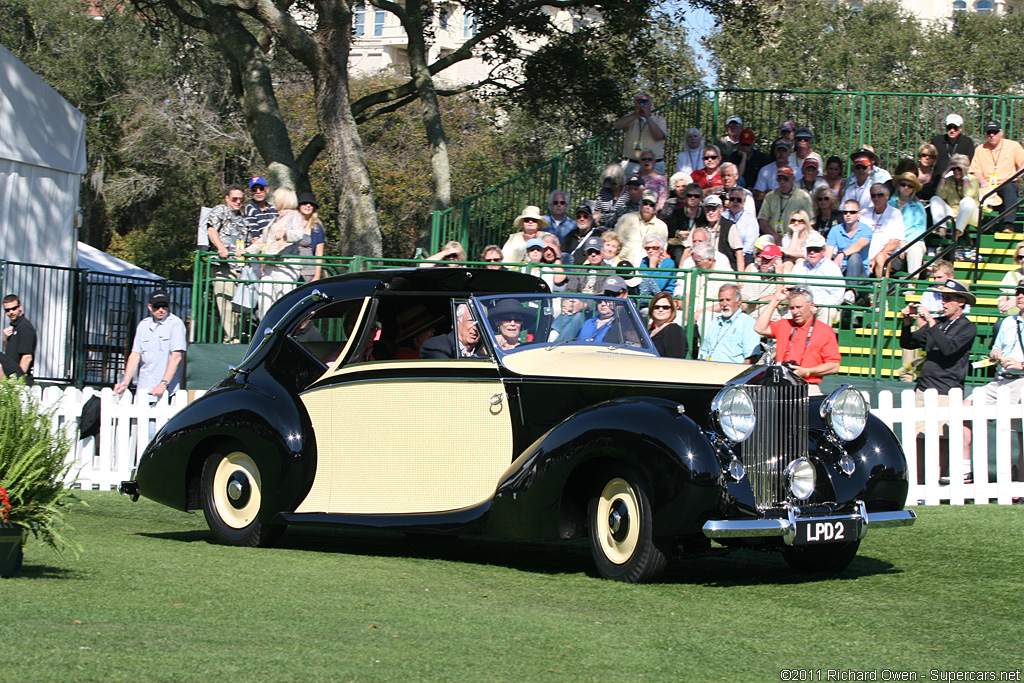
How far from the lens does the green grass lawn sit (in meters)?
4.62

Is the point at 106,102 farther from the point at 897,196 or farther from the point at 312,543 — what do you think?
the point at 312,543

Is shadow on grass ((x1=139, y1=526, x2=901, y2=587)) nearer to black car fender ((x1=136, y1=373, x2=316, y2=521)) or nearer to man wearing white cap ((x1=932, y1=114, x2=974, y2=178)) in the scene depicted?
black car fender ((x1=136, y1=373, x2=316, y2=521))

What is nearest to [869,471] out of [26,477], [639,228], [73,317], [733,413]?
[733,413]

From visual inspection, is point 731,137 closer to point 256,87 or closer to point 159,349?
point 256,87

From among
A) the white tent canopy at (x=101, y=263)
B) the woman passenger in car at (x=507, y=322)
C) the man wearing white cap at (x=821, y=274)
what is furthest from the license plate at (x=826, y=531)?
the white tent canopy at (x=101, y=263)

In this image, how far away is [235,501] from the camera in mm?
8438

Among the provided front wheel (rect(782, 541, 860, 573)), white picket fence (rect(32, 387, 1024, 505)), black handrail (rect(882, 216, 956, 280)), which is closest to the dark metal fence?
white picket fence (rect(32, 387, 1024, 505))

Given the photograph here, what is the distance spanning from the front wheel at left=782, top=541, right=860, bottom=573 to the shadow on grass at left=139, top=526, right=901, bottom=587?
0.24 ft

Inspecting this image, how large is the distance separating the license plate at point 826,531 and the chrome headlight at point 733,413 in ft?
1.83

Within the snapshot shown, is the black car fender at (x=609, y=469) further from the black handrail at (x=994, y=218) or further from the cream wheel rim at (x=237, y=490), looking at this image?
the black handrail at (x=994, y=218)

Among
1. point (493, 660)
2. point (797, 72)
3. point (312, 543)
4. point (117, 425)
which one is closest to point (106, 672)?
point (493, 660)

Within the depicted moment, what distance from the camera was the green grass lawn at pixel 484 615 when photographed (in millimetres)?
4617

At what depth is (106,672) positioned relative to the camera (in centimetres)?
432

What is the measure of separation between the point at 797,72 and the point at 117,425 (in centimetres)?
3603
